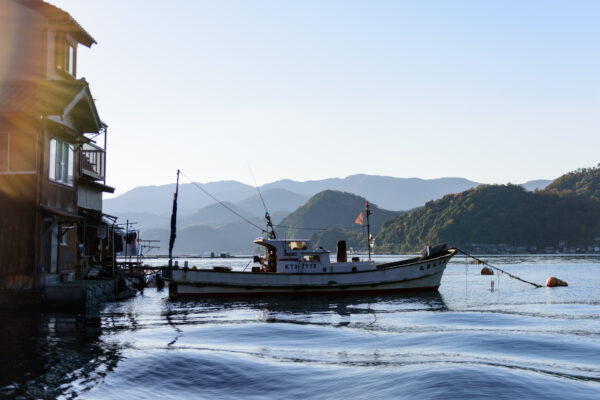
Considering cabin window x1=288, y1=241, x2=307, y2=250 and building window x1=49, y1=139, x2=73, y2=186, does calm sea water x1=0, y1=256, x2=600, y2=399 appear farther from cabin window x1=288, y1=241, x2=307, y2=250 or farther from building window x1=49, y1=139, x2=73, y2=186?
cabin window x1=288, y1=241, x2=307, y2=250

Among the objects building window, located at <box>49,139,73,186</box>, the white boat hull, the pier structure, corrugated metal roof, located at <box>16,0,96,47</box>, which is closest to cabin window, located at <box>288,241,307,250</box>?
the white boat hull

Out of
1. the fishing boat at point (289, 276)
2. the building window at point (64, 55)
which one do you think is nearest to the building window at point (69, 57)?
the building window at point (64, 55)

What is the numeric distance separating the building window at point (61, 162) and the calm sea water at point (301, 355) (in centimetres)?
735

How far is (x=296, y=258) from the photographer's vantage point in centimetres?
4134

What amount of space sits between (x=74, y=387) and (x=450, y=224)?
7664 inches

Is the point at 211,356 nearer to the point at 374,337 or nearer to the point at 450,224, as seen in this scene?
the point at 374,337

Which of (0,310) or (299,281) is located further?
(299,281)

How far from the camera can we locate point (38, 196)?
26.1m

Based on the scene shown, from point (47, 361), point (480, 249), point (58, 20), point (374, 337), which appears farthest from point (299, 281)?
point (480, 249)

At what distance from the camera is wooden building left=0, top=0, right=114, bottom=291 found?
84.8 feet

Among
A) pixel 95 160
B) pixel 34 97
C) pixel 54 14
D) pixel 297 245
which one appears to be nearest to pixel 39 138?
pixel 34 97

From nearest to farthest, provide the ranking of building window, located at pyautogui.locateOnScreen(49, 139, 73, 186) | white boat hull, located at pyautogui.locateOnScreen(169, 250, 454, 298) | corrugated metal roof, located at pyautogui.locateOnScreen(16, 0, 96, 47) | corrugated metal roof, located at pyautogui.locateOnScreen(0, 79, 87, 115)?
corrugated metal roof, located at pyautogui.locateOnScreen(0, 79, 87, 115)
building window, located at pyautogui.locateOnScreen(49, 139, 73, 186)
corrugated metal roof, located at pyautogui.locateOnScreen(16, 0, 96, 47)
white boat hull, located at pyautogui.locateOnScreen(169, 250, 454, 298)

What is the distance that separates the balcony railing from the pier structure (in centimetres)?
963

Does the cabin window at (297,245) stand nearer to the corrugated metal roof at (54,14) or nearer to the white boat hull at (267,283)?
the white boat hull at (267,283)
